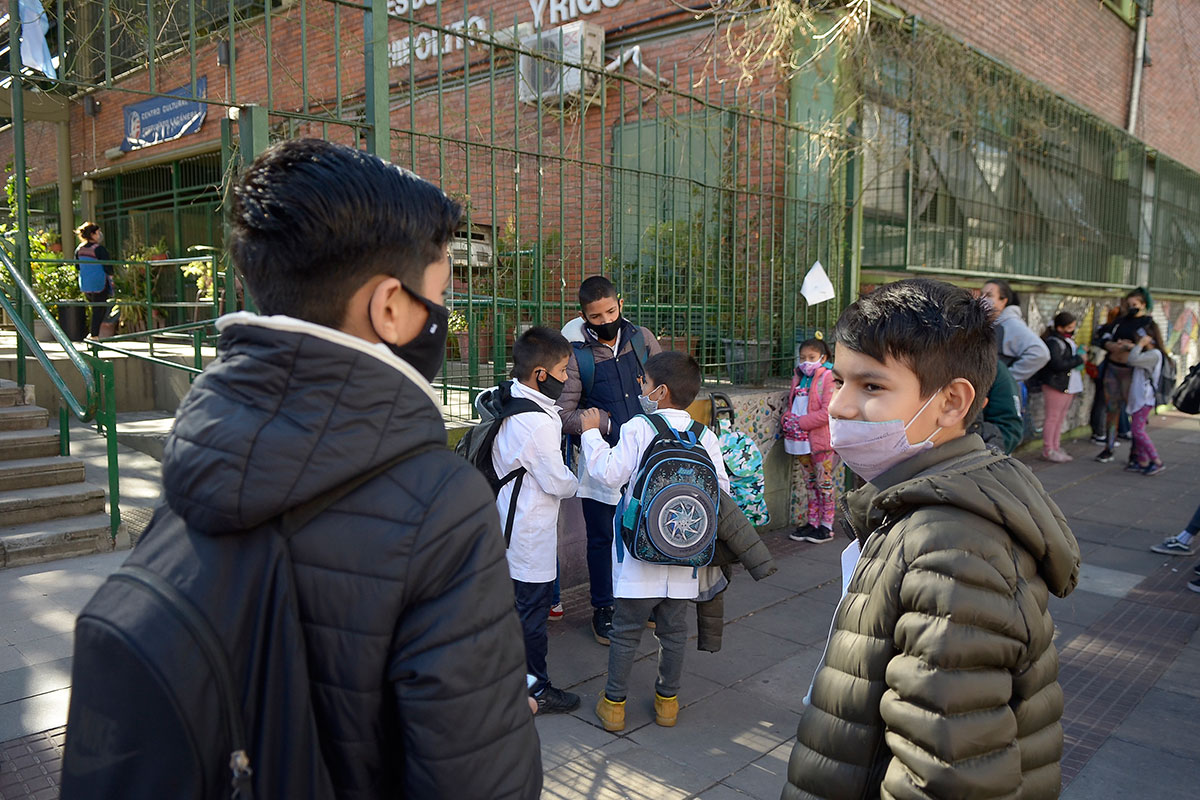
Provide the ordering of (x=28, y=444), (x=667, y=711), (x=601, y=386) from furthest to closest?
(x=28, y=444) → (x=601, y=386) → (x=667, y=711)

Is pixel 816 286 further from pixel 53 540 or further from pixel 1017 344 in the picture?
pixel 53 540

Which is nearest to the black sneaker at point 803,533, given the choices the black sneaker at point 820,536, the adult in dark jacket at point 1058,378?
the black sneaker at point 820,536

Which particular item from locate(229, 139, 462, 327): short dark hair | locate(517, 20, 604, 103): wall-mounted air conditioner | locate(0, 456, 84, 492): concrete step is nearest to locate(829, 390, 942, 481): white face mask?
locate(229, 139, 462, 327): short dark hair

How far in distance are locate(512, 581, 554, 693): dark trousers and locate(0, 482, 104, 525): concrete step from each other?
3.44 meters

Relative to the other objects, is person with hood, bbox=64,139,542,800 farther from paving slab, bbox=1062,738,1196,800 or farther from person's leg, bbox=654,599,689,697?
paving slab, bbox=1062,738,1196,800

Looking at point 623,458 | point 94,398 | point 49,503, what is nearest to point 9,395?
point 94,398

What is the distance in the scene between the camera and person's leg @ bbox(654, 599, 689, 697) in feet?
12.3

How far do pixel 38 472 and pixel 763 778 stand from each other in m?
5.09

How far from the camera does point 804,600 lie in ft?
17.9

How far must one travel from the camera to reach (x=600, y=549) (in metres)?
4.84

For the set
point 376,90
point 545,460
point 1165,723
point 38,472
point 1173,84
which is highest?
point 1173,84

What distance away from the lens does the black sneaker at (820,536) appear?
680cm

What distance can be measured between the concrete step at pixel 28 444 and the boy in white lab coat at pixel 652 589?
447 cm

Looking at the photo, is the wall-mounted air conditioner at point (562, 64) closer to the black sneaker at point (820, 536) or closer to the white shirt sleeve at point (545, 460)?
the white shirt sleeve at point (545, 460)
